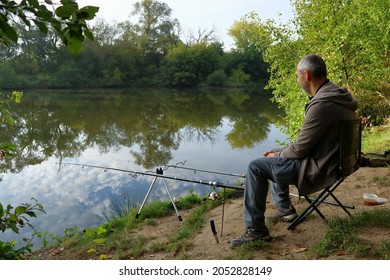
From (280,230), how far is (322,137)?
3.41 feet

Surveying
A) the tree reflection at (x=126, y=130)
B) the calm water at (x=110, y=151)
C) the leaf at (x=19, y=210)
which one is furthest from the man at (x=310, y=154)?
the tree reflection at (x=126, y=130)

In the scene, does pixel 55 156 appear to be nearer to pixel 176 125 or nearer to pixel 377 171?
Result: pixel 176 125

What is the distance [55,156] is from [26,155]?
2.64ft

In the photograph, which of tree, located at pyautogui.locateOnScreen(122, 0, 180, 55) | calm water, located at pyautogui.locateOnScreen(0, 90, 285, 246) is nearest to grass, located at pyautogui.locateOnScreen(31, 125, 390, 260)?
calm water, located at pyautogui.locateOnScreen(0, 90, 285, 246)

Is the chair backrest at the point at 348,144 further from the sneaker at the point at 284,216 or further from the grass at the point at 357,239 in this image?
the sneaker at the point at 284,216

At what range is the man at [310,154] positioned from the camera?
2715 mm

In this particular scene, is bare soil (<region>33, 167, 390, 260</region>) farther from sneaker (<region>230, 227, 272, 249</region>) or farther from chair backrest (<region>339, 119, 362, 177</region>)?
chair backrest (<region>339, 119, 362, 177</region>)

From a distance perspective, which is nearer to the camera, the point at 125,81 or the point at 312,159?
the point at 312,159

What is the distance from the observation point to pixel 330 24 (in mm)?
8422

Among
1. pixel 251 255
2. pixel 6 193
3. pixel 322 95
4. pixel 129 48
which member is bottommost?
pixel 6 193

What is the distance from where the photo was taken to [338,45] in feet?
26.8

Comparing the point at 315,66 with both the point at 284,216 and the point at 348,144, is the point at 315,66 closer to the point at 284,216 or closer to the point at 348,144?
the point at 348,144

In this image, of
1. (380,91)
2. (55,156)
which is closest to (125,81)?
(55,156)

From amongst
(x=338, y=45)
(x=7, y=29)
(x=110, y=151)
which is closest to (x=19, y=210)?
(x=7, y=29)
